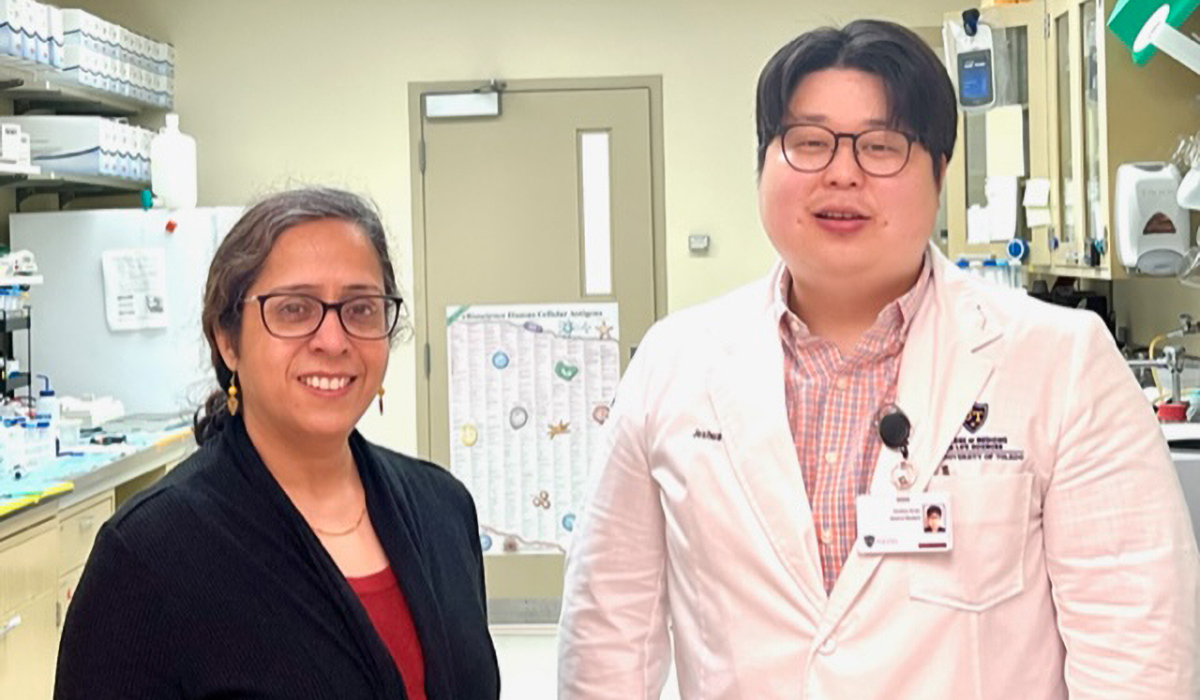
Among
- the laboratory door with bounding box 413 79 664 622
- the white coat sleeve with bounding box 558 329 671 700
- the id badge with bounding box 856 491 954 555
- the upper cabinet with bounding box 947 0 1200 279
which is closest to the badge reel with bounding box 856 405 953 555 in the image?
the id badge with bounding box 856 491 954 555

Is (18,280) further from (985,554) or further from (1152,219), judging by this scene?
(985,554)

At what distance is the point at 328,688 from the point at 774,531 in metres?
0.51

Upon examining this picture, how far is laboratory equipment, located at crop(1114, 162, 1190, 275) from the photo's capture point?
3.34 m

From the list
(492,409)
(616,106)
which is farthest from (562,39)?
(492,409)

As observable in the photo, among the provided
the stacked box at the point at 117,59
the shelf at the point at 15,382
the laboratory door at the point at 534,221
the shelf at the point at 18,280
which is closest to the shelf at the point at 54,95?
the stacked box at the point at 117,59

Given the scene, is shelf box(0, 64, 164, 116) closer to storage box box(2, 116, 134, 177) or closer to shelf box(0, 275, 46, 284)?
storage box box(2, 116, 134, 177)

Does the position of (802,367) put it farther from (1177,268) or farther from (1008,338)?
(1177,268)

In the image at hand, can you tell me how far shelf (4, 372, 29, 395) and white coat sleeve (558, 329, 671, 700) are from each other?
3507mm

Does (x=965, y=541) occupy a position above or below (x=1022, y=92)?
below

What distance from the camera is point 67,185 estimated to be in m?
5.42

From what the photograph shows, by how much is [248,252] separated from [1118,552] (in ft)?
3.32

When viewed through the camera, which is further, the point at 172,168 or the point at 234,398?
the point at 172,168

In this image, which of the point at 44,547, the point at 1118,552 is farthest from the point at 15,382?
the point at 1118,552

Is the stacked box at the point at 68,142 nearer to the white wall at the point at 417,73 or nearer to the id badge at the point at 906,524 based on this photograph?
the white wall at the point at 417,73
